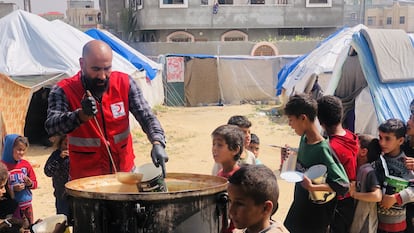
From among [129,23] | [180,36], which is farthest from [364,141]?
[129,23]

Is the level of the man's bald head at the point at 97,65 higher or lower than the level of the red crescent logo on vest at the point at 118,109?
higher

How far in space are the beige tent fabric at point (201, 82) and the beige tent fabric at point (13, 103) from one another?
11.0 meters

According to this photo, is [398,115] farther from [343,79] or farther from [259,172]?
[259,172]

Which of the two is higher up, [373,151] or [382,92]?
[373,151]

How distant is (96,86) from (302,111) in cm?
126

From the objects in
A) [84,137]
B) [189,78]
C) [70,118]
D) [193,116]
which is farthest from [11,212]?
[189,78]

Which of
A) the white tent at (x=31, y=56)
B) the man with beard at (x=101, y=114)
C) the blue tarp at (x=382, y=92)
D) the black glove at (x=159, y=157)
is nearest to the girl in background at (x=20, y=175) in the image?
the man with beard at (x=101, y=114)

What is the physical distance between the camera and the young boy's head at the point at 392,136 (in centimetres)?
358

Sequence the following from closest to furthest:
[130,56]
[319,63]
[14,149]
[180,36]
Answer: [14,149]
[319,63]
[130,56]
[180,36]

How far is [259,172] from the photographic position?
222 cm

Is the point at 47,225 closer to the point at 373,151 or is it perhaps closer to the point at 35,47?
the point at 373,151

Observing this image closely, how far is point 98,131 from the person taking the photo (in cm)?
329

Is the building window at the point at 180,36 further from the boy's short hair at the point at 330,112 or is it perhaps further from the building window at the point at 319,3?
the boy's short hair at the point at 330,112

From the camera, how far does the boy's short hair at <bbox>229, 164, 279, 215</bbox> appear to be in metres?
2.18
